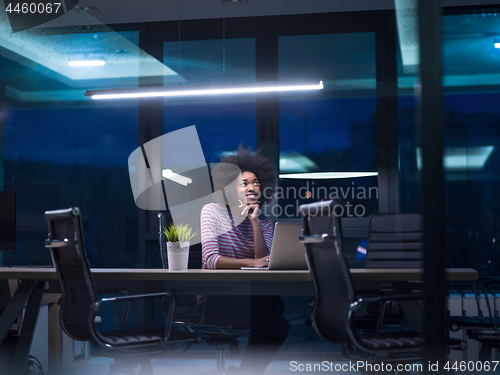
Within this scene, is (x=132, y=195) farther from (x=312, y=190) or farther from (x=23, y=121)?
(x=312, y=190)

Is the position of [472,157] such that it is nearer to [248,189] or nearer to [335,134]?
[335,134]

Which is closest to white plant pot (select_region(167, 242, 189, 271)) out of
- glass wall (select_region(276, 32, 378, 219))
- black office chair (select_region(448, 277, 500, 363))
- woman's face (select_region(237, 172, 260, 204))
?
woman's face (select_region(237, 172, 260, 204))

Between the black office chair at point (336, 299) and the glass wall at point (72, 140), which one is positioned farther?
the glass wall at point (72, 140)

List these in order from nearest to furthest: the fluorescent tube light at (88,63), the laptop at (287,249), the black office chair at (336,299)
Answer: the black office chair at (336,299) → the laptop at (287,249) → the fluorescent tube light at (88,63)

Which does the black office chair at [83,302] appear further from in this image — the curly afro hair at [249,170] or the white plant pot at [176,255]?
the curly afro hair at [249,170]

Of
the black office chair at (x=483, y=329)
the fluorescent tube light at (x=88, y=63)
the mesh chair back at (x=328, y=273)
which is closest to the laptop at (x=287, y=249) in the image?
the mesh chair back at (x=328, y=273)

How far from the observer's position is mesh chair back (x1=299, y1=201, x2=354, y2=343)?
2.23 metres

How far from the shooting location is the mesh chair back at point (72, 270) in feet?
8.07

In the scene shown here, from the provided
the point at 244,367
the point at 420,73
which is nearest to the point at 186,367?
the point at 244,367

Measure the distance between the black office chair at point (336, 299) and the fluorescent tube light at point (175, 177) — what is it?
301 centimetres

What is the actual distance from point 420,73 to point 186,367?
3268 mm

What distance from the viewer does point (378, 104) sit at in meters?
5.04

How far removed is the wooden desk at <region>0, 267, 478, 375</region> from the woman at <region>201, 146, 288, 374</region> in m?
0.28

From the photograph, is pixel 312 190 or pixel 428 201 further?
pixel 312 190
